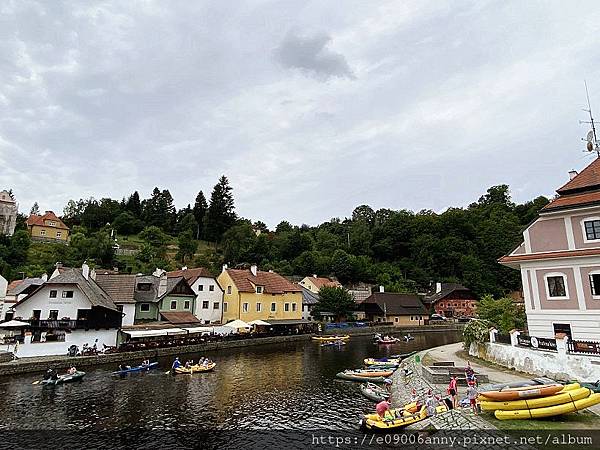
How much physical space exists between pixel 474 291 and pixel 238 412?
309ft

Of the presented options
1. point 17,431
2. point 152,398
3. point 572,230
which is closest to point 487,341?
point 572,230

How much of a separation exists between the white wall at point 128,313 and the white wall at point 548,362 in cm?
3984

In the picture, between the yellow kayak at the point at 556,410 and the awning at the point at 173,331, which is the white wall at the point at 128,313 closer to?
the awning at the point at 173,331

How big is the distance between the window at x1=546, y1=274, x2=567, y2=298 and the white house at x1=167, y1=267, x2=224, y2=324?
4530 centimetres

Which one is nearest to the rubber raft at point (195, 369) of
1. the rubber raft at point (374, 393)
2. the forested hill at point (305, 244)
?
the rubber raft at point (374, 393)

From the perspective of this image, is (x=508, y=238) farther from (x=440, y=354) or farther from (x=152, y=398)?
(x=152, y=398)

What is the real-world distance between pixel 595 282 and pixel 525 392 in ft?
43.1

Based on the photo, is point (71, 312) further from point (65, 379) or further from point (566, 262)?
point (566, 262)

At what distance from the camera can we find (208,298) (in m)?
59.6

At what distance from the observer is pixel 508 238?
110625 mm

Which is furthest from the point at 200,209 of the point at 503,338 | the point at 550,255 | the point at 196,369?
the point at 550,255

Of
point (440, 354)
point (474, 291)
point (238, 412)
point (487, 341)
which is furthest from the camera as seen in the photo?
point (474, 291)

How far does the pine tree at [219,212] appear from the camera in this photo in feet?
406

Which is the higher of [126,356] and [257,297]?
[257,297]
